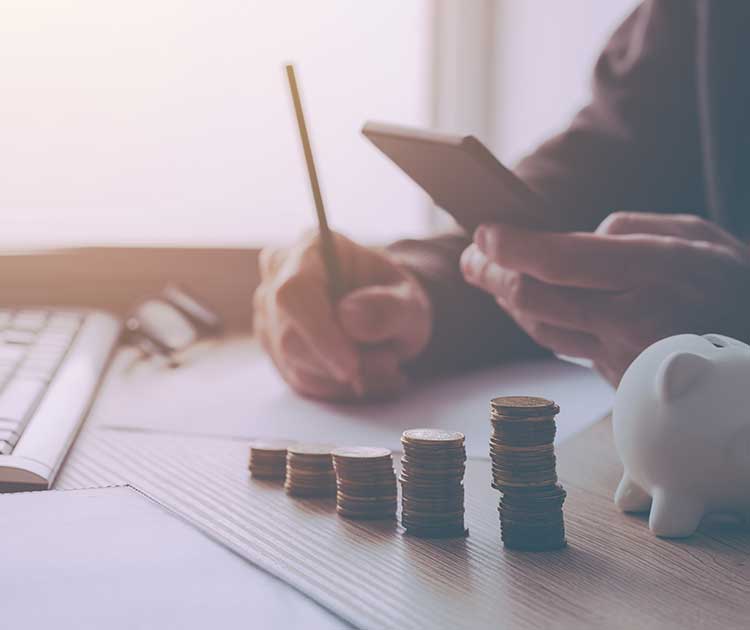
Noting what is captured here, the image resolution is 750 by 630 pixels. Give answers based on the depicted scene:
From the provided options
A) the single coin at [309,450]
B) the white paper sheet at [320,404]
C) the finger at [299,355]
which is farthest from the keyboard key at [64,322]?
the single coin at [309,450]

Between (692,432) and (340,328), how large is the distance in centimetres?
53

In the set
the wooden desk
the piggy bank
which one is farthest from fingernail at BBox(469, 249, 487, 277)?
the piggy bank

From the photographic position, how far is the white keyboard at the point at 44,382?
0.66m

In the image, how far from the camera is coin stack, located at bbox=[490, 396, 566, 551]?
1.69ft

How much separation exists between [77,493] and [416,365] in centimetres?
58

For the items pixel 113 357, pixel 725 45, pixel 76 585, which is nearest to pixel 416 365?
pixel 113 357

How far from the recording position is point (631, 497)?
1.91ft

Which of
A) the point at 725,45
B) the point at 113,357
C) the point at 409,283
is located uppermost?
the point at 725,45

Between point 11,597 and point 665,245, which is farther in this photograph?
point 665,245

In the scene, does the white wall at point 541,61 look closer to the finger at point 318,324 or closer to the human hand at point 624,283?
the finger at point 318,324

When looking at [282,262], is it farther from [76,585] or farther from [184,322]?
[76,585]

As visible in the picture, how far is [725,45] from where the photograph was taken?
1264mm

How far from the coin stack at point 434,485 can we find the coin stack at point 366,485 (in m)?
0.03

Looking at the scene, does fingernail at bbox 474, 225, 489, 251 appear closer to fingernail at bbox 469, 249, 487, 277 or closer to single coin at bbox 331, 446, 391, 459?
fingernail at bbox 469, 249, 487, 277
